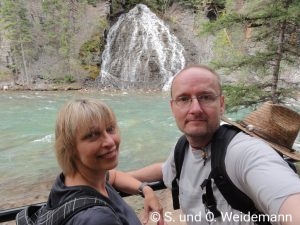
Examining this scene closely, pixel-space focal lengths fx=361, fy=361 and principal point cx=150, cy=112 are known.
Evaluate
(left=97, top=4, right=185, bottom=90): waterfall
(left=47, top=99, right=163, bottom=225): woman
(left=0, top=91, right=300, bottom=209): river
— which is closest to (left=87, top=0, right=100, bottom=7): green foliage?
(left=97, top=4, right=185, bottom=90): waterfall

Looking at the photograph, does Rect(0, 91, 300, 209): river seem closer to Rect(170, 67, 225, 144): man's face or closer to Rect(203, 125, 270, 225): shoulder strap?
Rect(170, 67, 225, 144): man's face

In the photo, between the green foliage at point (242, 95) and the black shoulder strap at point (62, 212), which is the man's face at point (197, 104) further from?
the green foliage at point (242, 95)

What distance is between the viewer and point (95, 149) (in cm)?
190

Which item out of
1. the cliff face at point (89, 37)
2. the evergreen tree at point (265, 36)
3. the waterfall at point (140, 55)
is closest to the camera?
the evergreen tree at point (265, 36)

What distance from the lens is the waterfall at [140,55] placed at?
28.1m

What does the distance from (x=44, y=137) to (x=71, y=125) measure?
464 inches

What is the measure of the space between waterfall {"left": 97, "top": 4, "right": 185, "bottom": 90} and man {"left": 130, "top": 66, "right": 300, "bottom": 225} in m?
25.1

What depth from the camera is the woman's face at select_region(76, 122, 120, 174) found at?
189 centimetres

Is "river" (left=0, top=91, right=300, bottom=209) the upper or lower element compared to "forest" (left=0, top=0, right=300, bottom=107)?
lower

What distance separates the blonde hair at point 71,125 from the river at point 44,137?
5.66m

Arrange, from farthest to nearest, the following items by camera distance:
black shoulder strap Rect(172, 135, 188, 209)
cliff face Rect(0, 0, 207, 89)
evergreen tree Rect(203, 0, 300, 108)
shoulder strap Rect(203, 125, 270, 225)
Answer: cliff face Rect(0, 0, 207, 89)
evergreen tree Rect(203, 0, 300, 108)
black shoulder strap Rect(172, 135, 188, 209)
shoulder strap Rect(203, 125, 270, 225)

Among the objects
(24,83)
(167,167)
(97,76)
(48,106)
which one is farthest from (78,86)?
(167,167)

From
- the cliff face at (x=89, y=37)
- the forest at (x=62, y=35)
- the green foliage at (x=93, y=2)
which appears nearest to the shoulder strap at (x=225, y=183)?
the forest at (x=62, y=35)

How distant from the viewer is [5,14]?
30.0m
